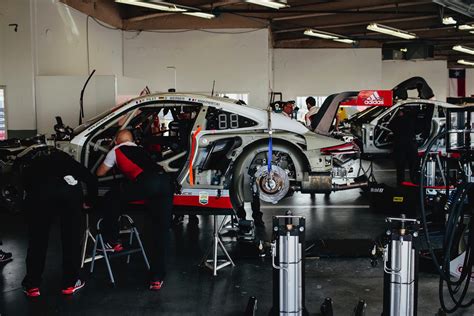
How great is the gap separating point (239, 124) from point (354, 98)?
1485 millimetres

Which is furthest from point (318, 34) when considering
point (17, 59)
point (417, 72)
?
point (17, 59)

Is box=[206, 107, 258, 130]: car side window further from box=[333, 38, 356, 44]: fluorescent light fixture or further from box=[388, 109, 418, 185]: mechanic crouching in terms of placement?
box=[333, 38, 356, 44]: fluorescent light fixture

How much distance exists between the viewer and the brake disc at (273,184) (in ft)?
22.8

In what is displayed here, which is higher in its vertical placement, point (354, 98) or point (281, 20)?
point (281, 20)

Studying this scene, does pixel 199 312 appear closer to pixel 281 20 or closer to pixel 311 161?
pixel 311 161

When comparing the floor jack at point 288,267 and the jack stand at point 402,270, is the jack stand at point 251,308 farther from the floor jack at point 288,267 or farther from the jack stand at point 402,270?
the jack stand at point 402,270

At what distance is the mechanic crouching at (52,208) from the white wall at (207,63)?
427 inches

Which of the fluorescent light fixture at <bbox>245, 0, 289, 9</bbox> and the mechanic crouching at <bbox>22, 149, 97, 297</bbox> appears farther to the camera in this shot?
the fluorescent light fixture at <bbox>245, 0, 289, 9</bbox>

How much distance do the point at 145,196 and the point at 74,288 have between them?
40.2 inches

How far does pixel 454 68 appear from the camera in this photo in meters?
29.8

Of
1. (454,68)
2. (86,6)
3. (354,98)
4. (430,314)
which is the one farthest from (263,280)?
(454,68)

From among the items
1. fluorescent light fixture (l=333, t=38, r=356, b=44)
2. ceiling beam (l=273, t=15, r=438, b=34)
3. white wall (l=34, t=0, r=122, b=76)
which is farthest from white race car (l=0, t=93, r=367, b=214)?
fluorescent light fixture (l=333, t=38, r=356, b=44)

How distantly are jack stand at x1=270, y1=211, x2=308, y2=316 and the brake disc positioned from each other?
289 centimetres

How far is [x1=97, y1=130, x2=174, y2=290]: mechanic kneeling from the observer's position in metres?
5.30
